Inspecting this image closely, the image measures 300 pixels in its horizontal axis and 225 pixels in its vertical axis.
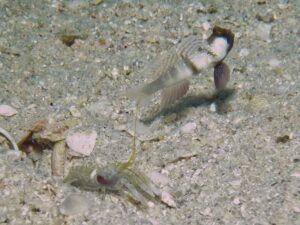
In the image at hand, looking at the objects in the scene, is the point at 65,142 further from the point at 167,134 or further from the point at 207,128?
the point at 207,128

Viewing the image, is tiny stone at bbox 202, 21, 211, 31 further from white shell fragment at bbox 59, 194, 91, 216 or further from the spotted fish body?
white shell fragment at bbox 59, 194, 91, 216

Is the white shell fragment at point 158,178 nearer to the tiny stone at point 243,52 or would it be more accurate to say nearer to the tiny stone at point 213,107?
the tiny stone at point 213,107

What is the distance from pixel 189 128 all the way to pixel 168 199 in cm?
69

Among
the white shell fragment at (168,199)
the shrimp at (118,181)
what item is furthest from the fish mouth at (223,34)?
the white shell fragment at (168,199)

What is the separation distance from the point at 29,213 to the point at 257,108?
1.82m

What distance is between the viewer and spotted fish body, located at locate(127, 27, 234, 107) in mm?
3010

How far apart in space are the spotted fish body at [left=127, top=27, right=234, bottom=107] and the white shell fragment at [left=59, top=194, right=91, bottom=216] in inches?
31.0

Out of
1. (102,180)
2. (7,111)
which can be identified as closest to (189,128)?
(102,180)

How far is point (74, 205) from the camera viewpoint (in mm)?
2541

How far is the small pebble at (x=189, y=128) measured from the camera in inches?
126

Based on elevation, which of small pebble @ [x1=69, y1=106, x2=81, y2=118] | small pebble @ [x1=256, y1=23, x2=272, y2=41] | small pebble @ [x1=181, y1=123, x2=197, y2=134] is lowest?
small pebble @ [x1=69, y1=106, x2=81, y2=118]

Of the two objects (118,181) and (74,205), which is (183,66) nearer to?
(118,181)

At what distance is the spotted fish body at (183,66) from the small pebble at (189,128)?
242 millimetres

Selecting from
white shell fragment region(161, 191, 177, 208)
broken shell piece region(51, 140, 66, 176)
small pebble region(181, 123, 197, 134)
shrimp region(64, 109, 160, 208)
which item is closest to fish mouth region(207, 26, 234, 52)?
small pebble region(181, 123, 197, 134)
